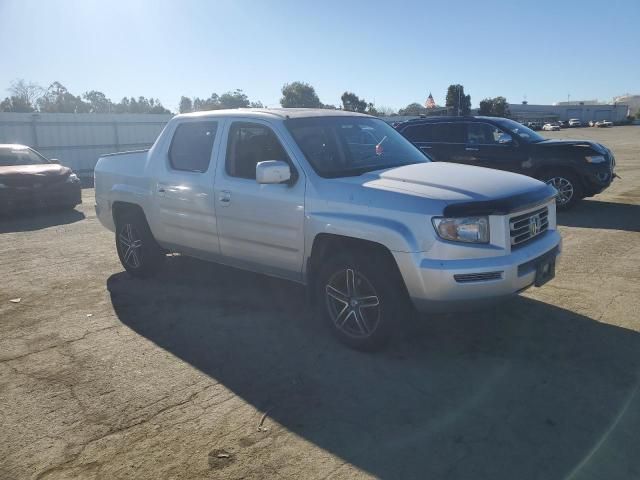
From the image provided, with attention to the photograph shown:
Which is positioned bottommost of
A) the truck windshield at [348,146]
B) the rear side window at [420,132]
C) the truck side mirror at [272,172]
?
the truck side mirror at [272,172]

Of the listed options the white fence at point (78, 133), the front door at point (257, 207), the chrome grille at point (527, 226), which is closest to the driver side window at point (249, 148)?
the front door at point (257, 207)

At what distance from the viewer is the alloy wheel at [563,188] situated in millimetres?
9991

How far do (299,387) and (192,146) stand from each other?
2.94 m

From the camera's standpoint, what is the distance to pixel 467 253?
146 inches

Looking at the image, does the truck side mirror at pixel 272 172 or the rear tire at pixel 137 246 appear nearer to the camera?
the truck side mirror at pixel 272 172

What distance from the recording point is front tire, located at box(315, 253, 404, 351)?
13.0ft

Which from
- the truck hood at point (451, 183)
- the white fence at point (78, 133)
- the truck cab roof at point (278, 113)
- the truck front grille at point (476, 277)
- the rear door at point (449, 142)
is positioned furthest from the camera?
the white fence at point (78, 133)

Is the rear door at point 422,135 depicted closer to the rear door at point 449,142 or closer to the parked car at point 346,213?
the rear door at point 449,142

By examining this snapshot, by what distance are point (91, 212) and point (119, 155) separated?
576 cm

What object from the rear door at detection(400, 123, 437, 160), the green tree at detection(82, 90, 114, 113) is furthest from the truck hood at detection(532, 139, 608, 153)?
the green tree at detection(82, 90, 114, 113)

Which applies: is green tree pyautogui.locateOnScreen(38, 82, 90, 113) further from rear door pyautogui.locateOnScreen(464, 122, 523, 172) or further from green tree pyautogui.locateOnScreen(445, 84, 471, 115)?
rear door pyautogui.locateOnScreen(464, 122, 523, 172)

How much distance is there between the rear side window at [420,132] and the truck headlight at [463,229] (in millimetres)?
7701

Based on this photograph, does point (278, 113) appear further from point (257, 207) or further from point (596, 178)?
point (596, 178)

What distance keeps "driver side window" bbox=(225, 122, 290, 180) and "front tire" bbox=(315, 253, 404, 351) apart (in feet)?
3.81
